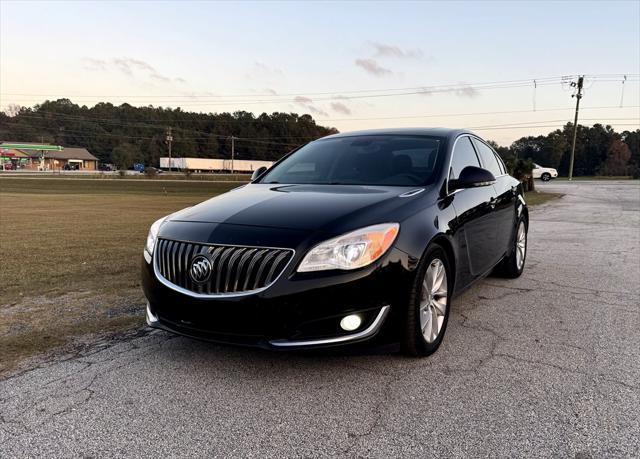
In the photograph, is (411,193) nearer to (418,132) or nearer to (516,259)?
(418,132)

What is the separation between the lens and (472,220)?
430 centimetres

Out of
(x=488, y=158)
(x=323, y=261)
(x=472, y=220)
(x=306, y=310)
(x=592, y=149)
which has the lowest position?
(x=306, y=310)

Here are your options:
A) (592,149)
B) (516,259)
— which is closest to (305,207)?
(516,259)

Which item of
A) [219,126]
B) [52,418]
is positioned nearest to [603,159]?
[219,126]

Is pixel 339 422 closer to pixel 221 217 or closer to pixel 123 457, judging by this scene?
pixel 123 457

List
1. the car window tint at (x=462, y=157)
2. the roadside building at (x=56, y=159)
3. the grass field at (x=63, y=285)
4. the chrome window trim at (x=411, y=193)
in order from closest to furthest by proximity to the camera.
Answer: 1. the chrome window trim at (x=411, y=193)
2. the grass field at (x=63, y=285)
3. the car window tint at (x=462, y=157)
4. the roadside building at (x=56, y=159)

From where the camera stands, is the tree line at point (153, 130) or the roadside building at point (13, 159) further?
the tree line at point (153, 130)

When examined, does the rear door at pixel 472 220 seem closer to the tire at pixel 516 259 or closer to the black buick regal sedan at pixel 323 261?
the black buick regal sedan at pixel 323 261

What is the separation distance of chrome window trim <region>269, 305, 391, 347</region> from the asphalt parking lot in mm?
208

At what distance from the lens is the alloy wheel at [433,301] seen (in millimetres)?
3411

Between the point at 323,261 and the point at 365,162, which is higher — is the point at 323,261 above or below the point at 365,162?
below

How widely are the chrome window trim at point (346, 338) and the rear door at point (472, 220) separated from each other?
1223 millimetres

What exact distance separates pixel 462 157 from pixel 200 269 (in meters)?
2.75

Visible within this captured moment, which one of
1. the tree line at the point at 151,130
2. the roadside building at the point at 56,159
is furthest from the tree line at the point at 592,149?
the roadside building at the point at 56,159
